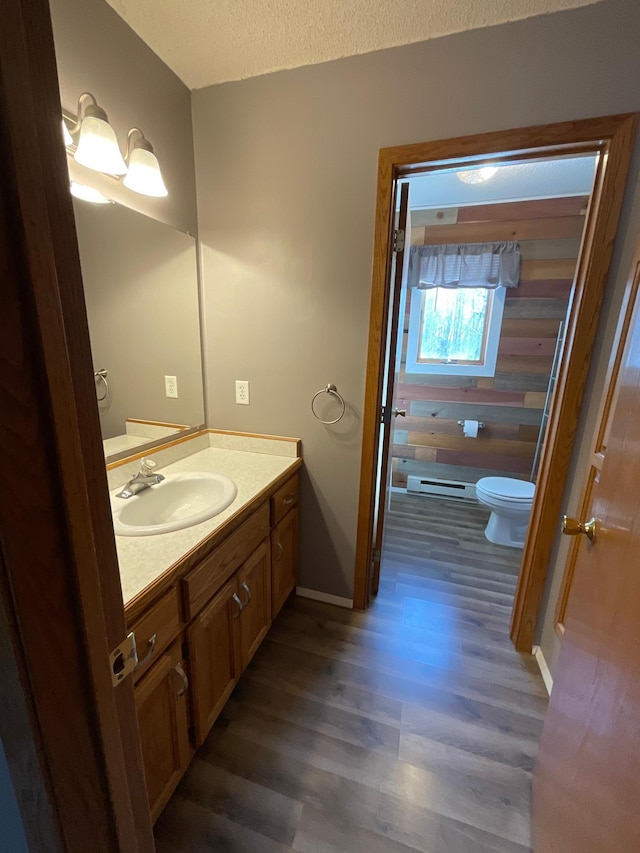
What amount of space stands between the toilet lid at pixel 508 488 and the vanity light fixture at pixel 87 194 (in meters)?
2.75

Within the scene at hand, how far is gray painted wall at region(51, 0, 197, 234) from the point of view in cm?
108

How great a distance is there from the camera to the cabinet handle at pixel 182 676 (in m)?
0.99

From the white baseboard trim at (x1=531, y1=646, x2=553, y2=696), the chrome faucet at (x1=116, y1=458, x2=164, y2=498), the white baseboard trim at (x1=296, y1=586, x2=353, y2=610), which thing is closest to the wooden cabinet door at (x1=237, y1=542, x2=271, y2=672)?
the white baseboard trim at (x1=296, y1=586, x2=353, y2=610)

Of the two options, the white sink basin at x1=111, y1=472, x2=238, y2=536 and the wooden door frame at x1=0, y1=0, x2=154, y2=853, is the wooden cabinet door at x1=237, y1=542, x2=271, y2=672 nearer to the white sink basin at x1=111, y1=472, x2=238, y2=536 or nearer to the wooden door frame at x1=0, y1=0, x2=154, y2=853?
the white sink basin at x1=111, y1=472, x2=238, y2=536

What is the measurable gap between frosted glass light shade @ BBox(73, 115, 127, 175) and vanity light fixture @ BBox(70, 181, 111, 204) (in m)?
0.07

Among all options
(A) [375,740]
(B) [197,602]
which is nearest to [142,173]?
(B) [197,602]

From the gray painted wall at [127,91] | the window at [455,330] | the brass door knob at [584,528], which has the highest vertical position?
the gray painted wall at [127,91]

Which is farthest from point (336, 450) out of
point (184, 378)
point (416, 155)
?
point (416, 155)

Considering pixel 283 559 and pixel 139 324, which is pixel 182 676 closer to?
pixel 283 559

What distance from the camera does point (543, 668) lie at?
1560 millimetres

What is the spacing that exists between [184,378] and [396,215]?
1234 mm

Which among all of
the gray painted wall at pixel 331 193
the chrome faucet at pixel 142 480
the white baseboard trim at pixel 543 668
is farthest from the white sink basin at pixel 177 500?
the white baseboard trim at pixel 543 668

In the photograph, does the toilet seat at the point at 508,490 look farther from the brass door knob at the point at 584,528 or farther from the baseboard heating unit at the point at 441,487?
the brass door knob at the point at 584,528

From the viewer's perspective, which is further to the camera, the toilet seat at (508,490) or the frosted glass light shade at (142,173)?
the toilet seat at (508,490)
